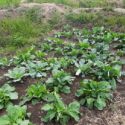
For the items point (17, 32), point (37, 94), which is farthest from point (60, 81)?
point (17, 32)

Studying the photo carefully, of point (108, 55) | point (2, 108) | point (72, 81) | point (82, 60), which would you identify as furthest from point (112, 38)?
point (2, 108)

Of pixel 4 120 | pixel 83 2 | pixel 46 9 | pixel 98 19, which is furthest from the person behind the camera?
pixel 83 2

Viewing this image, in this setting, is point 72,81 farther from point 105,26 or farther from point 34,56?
point 105,26

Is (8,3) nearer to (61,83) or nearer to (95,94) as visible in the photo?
(61,83)

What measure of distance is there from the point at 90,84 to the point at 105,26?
434cm

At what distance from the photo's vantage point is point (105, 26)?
9.11 meters

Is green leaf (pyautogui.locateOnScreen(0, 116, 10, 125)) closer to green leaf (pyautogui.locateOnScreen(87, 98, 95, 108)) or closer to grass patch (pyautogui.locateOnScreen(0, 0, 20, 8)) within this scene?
green leaf (pyautogui.locateOnScreen(87, 98, 95, 108))

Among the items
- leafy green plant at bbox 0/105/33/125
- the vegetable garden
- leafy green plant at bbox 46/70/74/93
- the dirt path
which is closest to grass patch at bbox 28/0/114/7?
the dirt path

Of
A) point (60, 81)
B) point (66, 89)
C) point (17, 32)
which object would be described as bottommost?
point (17, 32)

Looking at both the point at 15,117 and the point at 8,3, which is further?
the point at 8,3

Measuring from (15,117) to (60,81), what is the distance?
3.63 ft

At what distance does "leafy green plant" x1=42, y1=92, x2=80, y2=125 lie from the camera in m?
4.52

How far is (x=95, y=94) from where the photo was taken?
496 centimetres

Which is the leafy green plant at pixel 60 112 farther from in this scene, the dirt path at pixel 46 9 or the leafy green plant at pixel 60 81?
the dirt path at pixel 46 9
